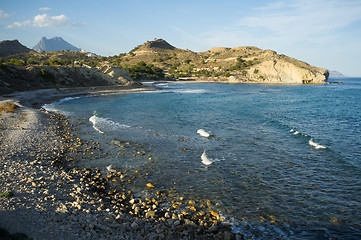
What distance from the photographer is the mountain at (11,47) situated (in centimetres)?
15800

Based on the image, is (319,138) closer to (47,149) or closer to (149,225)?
(149,225)

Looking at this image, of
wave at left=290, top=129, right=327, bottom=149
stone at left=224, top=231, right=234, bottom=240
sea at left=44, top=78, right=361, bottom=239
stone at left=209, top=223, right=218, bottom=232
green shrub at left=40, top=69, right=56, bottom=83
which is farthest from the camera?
green shrub at left=40, top=69, right=56, bottom=83

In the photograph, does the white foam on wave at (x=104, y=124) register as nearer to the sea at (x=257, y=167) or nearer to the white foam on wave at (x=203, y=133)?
the sea at (x=257, y=167)

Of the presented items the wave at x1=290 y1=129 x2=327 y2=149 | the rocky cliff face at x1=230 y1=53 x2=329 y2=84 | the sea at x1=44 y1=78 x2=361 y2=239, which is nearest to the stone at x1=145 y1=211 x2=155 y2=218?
the sea at x1=44 y1=78 x2=361 y2=239

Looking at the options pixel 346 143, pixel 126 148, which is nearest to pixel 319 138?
pixel 346 143

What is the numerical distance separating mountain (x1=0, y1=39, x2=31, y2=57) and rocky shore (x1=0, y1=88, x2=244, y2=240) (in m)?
187

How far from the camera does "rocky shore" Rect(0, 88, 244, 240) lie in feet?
25.4

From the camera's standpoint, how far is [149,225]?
28.7 feet

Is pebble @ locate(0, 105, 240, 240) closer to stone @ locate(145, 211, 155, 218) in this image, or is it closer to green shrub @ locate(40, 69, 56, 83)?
stone @ locate(145, 211, 155, 218)

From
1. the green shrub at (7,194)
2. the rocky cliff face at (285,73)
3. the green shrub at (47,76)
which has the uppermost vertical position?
the rocky cliff face at (285,73)

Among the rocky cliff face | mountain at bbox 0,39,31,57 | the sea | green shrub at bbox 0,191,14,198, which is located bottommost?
the sea

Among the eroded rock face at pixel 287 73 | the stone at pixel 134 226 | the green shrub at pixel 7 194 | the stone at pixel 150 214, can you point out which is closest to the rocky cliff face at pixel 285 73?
the eroded rock face at pixel 287 73

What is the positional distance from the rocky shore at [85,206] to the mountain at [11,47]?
613ft

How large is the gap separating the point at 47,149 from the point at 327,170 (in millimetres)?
20682
